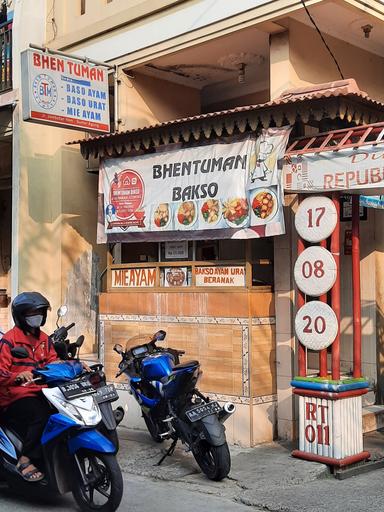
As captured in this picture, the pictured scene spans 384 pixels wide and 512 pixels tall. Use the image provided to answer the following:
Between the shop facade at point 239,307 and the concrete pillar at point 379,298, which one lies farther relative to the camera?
the concrete pillar at point 379,298

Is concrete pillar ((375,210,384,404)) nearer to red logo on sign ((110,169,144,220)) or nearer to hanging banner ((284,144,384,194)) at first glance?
hanging banner ((284,144,384,194))

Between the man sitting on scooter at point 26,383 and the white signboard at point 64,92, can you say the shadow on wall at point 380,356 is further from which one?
the white signboard at point 64,92

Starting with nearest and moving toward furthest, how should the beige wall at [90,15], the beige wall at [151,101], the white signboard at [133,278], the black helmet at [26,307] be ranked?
the black helmet at [26,307] < the white signboard at [133,278] < the beige wall at [90,15] < the beige wall at [151,101]

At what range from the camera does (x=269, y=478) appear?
6.05m

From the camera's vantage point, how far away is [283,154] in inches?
268

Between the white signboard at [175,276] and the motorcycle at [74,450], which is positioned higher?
the white signboard at [175,276]

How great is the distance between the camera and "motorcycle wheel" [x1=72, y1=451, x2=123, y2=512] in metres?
4.93

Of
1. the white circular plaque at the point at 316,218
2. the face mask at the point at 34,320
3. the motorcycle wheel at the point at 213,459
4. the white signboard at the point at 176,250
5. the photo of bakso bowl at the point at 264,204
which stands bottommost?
the motorcycle wheel at the point at 213,459

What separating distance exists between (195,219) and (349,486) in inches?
132

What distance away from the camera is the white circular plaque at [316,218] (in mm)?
6230

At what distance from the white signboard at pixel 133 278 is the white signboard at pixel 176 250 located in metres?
0.30

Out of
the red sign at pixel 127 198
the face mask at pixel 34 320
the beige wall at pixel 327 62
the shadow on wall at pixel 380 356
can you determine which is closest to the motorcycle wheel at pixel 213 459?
the face mask at pixel 34 320

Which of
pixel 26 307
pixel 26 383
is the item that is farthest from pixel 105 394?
pixel 26 307

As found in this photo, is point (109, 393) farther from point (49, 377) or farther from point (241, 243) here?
point (241, 243)
